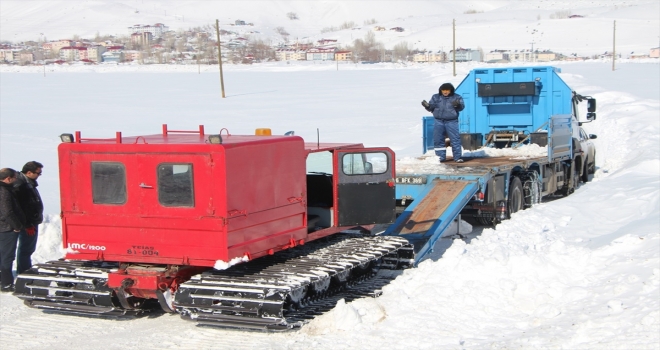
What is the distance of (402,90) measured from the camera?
47.3 m

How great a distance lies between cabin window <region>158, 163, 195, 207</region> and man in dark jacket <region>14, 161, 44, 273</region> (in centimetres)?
233

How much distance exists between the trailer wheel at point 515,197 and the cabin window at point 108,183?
706cm

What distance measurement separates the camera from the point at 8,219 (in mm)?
8617

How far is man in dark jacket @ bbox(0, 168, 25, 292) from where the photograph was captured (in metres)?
8.59

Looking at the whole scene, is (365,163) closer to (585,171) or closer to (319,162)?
(319,162)

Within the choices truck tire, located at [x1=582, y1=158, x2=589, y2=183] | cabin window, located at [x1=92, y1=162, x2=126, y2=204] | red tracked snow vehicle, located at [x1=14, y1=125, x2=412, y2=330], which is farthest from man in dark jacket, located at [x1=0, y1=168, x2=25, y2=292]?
truck tire, located at [x1=582, y1=158, x2=589, y2=183]

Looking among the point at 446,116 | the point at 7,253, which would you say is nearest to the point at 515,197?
the point at 446,116

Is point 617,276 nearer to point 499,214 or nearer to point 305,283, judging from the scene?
point 305,283

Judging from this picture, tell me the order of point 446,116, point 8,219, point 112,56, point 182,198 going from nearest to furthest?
point 182,198 → point 8,219 → point 446,116 → point 112,56

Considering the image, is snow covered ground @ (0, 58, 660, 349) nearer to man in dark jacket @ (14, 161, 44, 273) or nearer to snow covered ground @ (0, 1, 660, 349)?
snow covered ground @ (0, 1, 660, 349)

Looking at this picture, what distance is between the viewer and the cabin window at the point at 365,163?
28.3ft

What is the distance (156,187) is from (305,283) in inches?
62.9

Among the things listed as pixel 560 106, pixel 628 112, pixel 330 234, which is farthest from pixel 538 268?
pixel 628 112

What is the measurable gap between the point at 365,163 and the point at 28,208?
377cm
